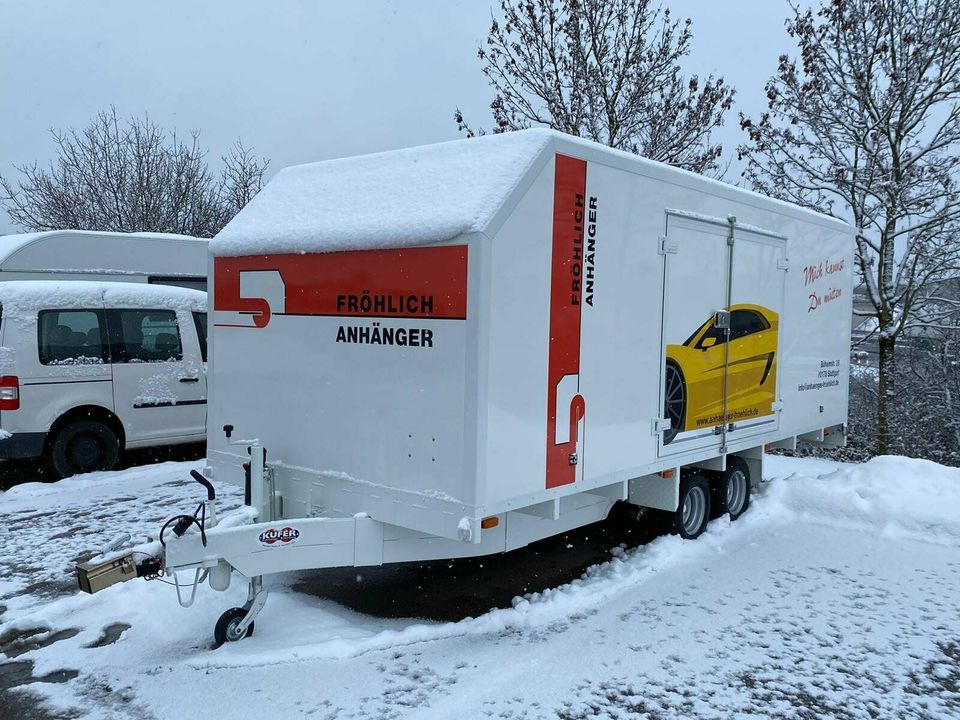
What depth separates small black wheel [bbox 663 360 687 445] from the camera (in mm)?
5765

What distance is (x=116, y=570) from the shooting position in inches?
149

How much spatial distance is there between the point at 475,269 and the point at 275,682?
2.29 meters

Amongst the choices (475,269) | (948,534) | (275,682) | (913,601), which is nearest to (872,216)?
(948,534)

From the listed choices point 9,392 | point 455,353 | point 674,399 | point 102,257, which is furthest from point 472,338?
point 102,257

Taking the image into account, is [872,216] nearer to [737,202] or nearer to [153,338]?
[737,202]

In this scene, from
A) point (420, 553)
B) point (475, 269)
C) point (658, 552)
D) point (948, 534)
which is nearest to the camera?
point (475, 269)

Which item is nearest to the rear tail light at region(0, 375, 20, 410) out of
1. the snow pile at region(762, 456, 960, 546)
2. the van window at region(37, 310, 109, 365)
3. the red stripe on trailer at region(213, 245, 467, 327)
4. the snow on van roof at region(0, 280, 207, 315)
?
the van window at region(37, 310, 109, 365)

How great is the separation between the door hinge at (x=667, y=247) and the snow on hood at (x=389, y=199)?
1.37 meters

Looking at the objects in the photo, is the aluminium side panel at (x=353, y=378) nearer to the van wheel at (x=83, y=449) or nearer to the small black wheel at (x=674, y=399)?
the small black wheel at (x=674, y=399)

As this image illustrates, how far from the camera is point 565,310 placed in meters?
4.71

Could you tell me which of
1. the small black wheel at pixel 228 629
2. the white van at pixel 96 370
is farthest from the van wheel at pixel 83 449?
the small black wheel at pixel 228 629

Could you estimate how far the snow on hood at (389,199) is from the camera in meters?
4.29

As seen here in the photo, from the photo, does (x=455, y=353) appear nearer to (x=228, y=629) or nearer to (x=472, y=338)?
(x=472, y=338)

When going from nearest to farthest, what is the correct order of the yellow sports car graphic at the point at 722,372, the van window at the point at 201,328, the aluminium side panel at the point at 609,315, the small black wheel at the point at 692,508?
1. the aluminium side panel at the point at 609,315
2. the yellow sports car graphic at the point at 722,372
3. the small black wheel at the point at 692,508
4. the van window at the point at 201,328
